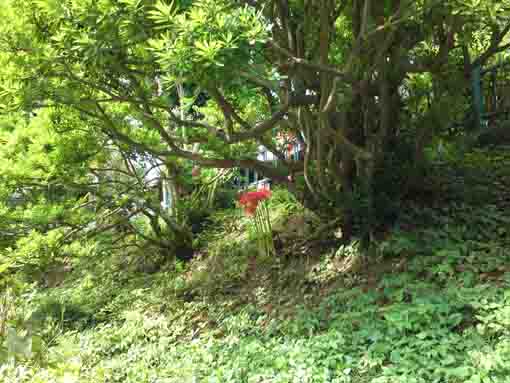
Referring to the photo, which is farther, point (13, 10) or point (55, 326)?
point (55, 326)

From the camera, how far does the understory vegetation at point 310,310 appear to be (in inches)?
130

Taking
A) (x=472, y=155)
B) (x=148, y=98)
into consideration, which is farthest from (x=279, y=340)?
(x=472, y=155)

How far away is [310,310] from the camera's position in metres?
4.44

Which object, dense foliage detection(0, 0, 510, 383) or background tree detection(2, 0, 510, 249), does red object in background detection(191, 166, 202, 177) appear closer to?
dense foliage detection(0, 0, 510, 383)

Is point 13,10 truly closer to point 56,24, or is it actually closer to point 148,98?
point 56,24

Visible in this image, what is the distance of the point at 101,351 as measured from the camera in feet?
17.1

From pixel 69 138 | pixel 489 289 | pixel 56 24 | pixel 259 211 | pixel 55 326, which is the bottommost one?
pixel 55 326

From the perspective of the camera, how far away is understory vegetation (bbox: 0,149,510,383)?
3.30 m

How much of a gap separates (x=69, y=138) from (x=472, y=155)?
4.97 metres

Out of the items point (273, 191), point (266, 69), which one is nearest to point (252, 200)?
point (273, 191)

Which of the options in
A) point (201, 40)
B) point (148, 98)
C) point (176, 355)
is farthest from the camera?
point (148, 98)

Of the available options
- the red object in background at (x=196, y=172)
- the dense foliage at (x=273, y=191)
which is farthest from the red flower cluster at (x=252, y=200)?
the red object in background at (x=196, y=172)

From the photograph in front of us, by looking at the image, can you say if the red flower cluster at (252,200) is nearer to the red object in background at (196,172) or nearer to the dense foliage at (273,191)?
the dense foliage at (273,191)

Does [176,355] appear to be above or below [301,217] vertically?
below
